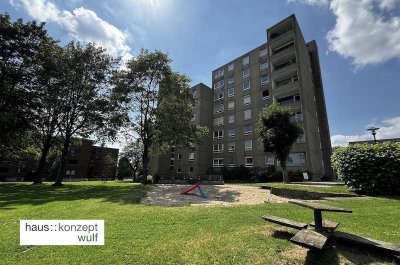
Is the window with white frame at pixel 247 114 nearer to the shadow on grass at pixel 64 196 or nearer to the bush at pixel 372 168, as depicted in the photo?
the shadow on grass at pixel 64 196

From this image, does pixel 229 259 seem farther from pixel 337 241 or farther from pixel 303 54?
pixel 303 54

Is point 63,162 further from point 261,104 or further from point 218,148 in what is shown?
point 261,104

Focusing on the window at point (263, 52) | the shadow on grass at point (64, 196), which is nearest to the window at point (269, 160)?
the window at point (263, 52)

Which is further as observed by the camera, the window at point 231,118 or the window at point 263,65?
the window at point 231,118

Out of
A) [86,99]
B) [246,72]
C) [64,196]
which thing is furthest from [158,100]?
[246,72]

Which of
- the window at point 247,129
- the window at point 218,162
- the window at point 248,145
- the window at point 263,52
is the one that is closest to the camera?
the window at point 248,145

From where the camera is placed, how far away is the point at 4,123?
23156mm

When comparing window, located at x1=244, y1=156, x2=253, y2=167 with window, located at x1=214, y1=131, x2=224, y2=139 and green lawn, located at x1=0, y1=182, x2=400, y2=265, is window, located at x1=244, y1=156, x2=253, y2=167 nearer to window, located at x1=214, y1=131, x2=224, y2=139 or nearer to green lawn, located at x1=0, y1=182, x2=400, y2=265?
window, located at x1=214, y1=131, x2=224, y2=139

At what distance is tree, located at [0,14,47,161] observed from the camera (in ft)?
81.3

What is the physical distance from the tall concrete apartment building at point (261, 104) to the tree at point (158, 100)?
1541cm

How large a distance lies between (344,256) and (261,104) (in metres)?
39.8

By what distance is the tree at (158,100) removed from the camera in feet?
88.4

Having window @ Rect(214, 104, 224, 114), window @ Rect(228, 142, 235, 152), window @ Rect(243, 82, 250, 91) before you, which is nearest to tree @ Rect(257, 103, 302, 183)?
window @ Rect(228, 142, 235, 152)

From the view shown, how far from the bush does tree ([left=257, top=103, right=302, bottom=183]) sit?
10207 millimetres
